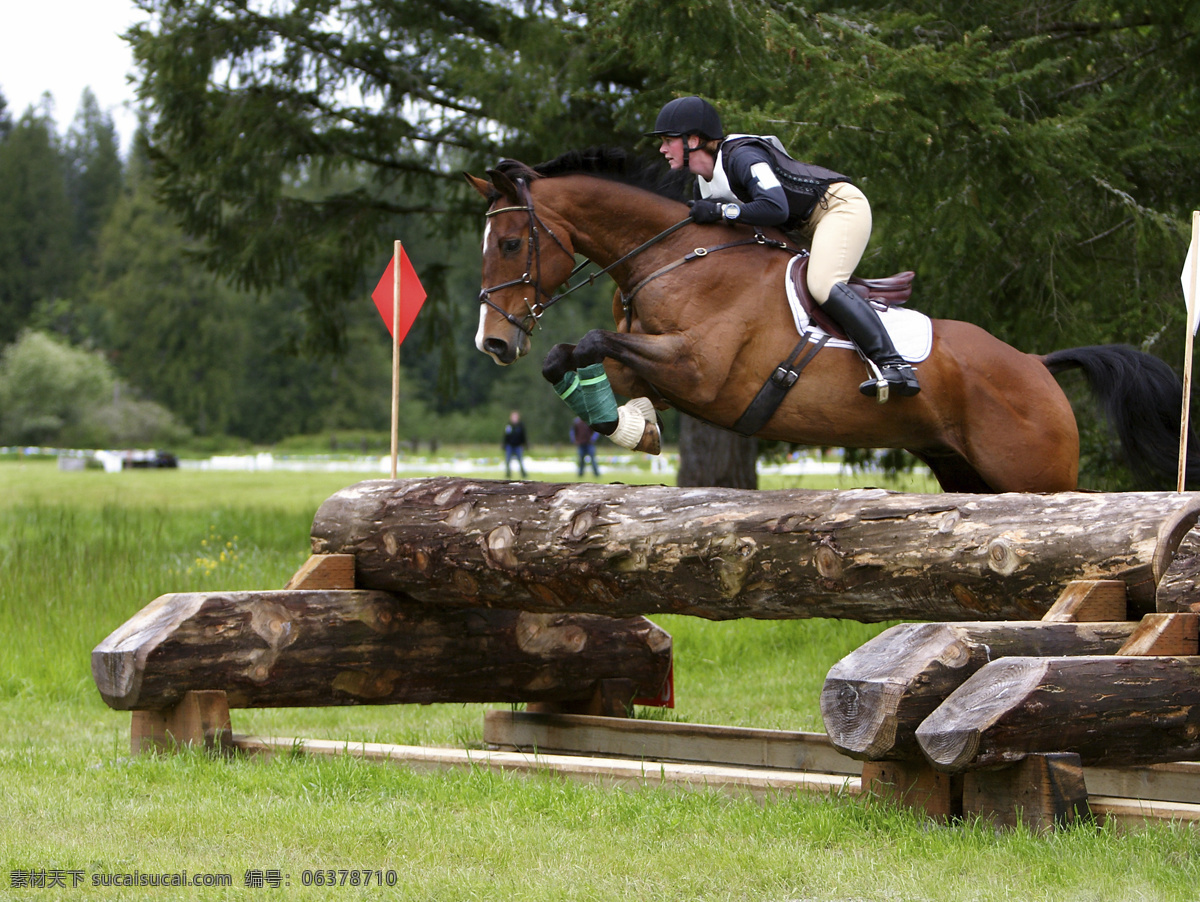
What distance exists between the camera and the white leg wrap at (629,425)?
4.54 m

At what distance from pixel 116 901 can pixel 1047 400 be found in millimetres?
3594

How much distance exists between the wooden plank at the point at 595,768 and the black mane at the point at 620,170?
2186 mm

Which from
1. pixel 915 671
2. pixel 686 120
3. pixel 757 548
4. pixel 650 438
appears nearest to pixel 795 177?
pixel 686 120

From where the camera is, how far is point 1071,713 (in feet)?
10.6

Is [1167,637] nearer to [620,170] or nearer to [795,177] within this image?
[795,177]

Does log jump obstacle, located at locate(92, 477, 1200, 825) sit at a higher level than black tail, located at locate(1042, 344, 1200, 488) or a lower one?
lower

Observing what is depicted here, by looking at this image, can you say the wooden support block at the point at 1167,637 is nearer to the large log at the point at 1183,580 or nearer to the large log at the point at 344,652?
the large log at the point at 1183,580

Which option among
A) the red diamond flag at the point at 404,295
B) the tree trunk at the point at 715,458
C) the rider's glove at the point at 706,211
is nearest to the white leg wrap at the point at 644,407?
the rider's glove at the point at 706,211

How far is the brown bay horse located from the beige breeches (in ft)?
0.43

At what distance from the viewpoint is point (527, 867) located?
3.18m

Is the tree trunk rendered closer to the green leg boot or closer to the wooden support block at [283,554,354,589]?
the wooden support block at [283,554,354,589]

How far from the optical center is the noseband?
4.65 m

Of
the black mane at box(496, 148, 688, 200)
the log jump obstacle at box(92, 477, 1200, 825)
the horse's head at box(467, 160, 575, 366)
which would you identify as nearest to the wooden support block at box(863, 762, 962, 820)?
the log jump obstacle at box(92, 477, 1200, 825)

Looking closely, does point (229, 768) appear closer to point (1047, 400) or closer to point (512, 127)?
point (1047, 400)
